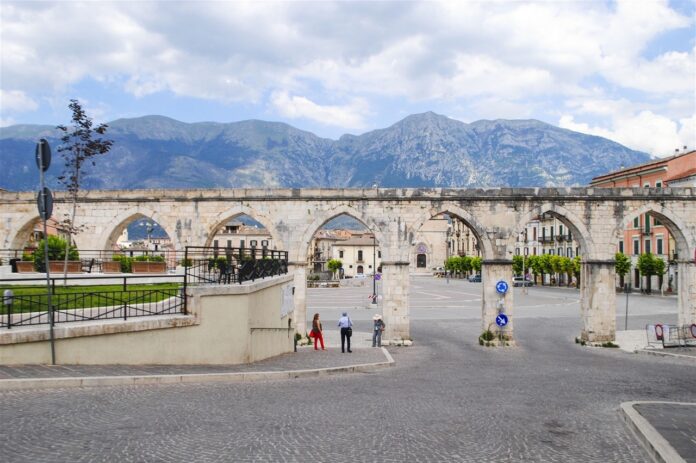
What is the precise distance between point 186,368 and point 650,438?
394 inches

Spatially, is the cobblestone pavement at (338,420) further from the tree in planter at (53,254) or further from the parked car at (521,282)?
the parked car at (521,282)

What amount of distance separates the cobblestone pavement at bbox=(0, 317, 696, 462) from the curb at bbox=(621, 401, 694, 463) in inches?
6.8

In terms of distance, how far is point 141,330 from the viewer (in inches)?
564

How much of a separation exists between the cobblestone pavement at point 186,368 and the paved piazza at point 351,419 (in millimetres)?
1047

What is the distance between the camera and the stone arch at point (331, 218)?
28188 mm

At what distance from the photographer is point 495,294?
2822cm

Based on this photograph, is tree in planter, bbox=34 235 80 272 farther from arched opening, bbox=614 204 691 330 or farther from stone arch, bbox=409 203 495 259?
arched opening, bbox=614 204 691 330

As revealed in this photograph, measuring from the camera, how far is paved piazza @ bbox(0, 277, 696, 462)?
27.6 ft

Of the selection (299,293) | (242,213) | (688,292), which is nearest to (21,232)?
(242,213)

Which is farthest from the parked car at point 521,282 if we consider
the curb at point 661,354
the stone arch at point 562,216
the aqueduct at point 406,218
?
the curb at point 661,354

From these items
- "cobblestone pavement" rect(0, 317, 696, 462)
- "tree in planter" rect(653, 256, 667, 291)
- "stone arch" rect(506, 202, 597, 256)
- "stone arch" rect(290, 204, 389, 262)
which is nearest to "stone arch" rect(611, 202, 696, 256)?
"stone arch" rect(506, 202, 597, 256)

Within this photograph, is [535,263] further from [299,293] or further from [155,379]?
[155,379]

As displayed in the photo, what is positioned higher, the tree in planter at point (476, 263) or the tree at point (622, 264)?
the tree at point (622, 264)

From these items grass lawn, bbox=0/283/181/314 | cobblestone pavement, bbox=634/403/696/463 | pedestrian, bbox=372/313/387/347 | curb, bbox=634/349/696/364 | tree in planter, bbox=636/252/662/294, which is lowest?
curb, bbox=634/349/696/364
